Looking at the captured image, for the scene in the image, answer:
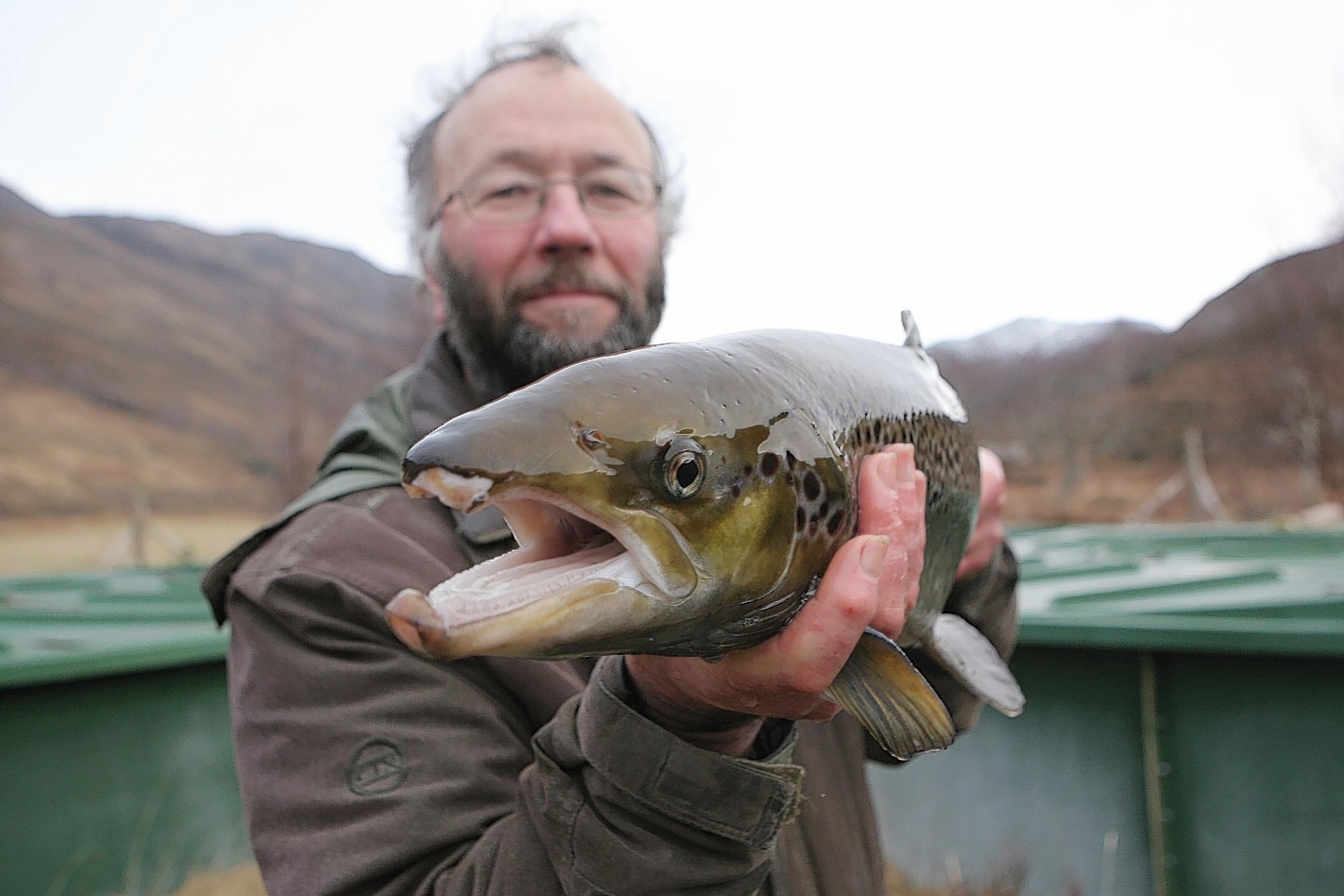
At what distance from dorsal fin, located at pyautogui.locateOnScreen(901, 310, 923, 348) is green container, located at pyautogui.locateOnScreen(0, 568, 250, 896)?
3518mm

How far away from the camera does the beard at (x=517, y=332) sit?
7.89 ft

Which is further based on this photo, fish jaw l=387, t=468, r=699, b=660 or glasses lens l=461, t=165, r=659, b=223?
glasses lens l=461, t=165, r=659, b=223

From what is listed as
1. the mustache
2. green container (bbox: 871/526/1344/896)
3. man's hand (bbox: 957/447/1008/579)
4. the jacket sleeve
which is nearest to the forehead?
the mustache

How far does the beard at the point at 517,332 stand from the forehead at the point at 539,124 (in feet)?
1.02

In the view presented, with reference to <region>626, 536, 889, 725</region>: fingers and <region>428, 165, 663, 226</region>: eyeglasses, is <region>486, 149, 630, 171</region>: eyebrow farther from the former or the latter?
<region>626, 536, 889, 725</region>: fingers

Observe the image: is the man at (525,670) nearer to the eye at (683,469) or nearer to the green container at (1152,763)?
the eye at (683,469)

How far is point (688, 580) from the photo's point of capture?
1.06 m

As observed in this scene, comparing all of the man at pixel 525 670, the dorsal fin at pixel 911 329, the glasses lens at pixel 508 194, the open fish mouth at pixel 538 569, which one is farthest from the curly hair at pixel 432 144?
the open fish mouth at pixel 538 569

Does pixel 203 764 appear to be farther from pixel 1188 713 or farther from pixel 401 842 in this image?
pixel 1188 713

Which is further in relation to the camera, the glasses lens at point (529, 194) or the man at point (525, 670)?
the glasses lens at point (529, 194)

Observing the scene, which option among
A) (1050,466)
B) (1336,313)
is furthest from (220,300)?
(1336,313)

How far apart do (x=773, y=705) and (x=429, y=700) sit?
27.0 inches

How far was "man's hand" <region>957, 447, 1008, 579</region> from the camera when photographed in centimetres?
243

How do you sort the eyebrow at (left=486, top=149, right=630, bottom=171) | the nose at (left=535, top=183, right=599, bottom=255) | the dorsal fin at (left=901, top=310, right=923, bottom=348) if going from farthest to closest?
the eyebrow at (left=486, top=149, right=630, bottom=171) → the nose at (left=535, top=183, right=599, bottom=255) → the dorsal fin at (left=901, top=310, right=923, bottom=348)
